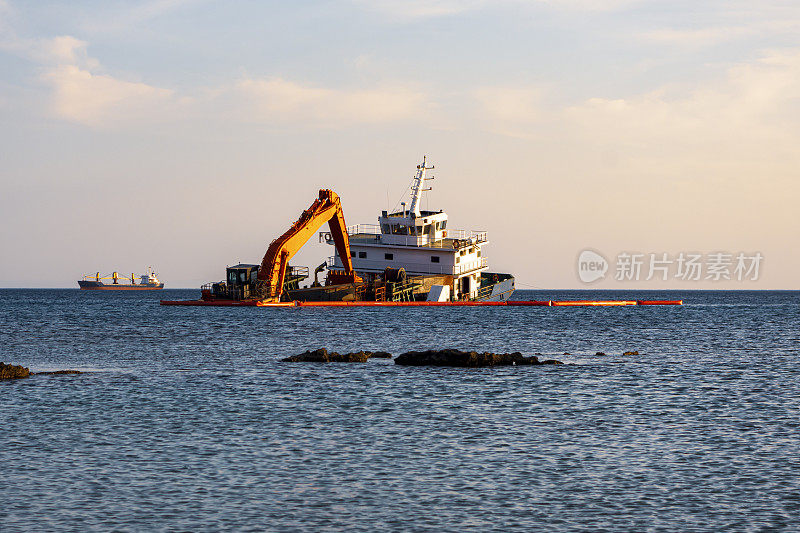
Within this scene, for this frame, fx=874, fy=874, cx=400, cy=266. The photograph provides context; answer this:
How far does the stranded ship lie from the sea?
34264 millimetres

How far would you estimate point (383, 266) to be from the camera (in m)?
88.9

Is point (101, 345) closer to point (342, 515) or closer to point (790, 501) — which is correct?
point (342, 515)

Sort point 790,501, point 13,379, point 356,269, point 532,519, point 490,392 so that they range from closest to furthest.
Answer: point 532,519 < point 790,501 < point 490,392 < point 13,379 < point 356,269

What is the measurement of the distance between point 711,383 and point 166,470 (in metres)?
22.7

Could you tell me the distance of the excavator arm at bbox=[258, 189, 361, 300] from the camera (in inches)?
2980

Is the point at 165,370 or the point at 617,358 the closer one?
the point at 165,370

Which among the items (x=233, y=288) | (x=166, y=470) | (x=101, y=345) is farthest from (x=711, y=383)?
(x=233, y=288)

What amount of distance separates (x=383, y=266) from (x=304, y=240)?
13.2 meters

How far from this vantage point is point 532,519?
49.3ft

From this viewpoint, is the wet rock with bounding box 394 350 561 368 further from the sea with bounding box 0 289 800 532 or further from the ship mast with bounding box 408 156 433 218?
the ship mast with bounding box 408 156 433 218

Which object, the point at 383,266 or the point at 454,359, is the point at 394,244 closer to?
the point at 383,266

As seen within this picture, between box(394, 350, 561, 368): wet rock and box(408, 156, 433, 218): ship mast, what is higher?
box(408, 156, 433, 218): ship mast

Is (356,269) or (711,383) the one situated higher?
(356,269)

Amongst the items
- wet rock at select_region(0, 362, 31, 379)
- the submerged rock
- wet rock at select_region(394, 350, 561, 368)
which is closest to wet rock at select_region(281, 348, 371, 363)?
the submerged rock
